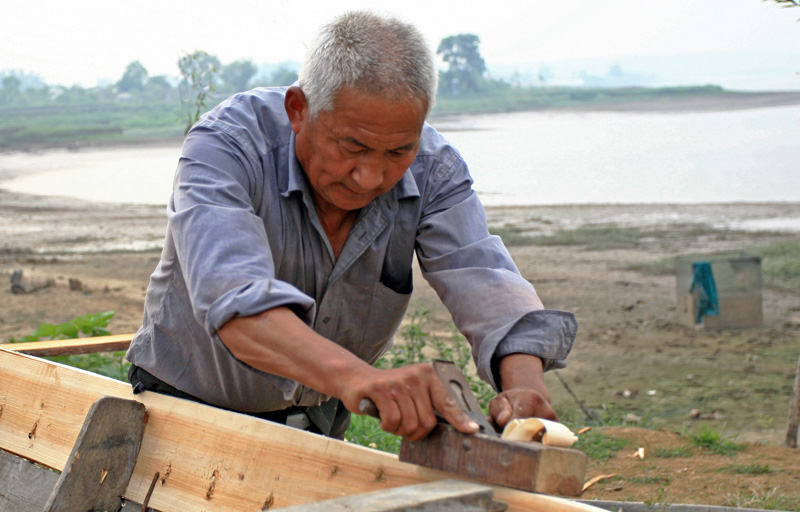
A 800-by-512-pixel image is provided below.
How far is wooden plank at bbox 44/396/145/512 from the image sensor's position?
2219 millimetres

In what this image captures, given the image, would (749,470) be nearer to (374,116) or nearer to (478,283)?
(478,283)

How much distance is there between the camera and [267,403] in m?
2.49

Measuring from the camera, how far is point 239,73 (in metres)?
27.6

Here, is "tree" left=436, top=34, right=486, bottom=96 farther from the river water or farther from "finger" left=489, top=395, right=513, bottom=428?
"finger" left=489, top=395, right=513, bottom=428

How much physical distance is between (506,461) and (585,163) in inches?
896

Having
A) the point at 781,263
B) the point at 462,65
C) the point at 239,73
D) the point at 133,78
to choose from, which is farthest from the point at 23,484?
the point at 133,78

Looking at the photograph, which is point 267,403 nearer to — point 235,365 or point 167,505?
point 235,365

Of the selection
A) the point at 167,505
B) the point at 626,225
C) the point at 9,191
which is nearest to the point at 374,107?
the point at 167,505

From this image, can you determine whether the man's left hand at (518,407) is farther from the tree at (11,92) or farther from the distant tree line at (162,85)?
the tree at (11,92)

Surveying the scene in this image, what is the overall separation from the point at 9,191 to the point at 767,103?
3302 centimetres

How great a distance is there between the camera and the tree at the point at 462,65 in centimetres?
3856

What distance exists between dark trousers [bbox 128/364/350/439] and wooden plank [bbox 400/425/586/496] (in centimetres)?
94

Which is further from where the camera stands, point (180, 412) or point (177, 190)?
point (180, 412)

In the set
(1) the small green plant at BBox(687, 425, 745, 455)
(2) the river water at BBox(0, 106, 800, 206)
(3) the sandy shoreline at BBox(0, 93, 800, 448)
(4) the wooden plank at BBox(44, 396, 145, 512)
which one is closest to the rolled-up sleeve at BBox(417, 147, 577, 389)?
(4) the wooden plank at BBox(44, 396, 145, 512)
